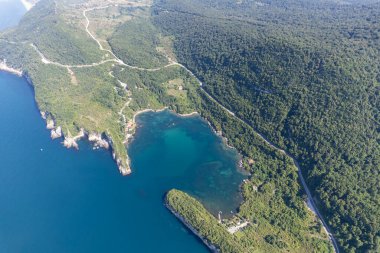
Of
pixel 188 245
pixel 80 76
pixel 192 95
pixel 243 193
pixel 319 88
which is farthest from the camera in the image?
pixel 80 76

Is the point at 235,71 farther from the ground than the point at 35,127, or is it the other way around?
the point at 235,71

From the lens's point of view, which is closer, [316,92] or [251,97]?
[316,92]

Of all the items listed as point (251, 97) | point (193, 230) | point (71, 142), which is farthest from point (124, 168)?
point (251, 97)

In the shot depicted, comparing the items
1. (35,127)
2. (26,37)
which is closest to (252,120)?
(35,127)

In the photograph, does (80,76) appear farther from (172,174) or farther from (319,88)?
(319,88)

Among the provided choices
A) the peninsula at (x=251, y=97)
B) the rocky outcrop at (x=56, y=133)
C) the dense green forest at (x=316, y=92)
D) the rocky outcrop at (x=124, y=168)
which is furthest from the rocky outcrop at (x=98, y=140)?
the dense green forest at (x=316, y=92)

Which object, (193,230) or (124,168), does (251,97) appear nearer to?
(124,168)

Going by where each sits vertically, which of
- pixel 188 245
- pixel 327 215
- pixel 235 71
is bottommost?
pixel 188 245

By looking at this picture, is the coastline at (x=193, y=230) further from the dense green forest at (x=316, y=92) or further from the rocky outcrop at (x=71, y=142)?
the rocky outcrop at (x=71, y=142)

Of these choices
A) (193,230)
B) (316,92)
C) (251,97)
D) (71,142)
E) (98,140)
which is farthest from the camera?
(251,97)
